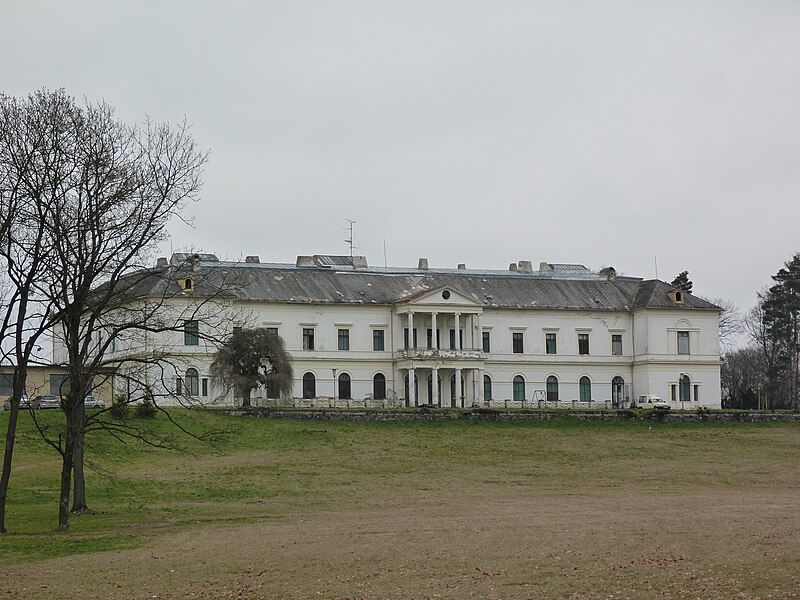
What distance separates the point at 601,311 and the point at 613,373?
3968 millimetres

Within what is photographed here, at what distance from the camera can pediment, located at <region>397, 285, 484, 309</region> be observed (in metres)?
71.3

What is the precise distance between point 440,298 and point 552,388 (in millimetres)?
9595

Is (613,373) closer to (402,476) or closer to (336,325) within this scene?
(336,325)

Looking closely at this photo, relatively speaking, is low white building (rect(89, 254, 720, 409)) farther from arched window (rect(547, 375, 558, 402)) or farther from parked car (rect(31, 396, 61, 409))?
parked car (rect(31, 396, 61, 409))

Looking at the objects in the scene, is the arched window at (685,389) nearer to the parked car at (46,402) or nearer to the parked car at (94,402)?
the parked car at (94,402)

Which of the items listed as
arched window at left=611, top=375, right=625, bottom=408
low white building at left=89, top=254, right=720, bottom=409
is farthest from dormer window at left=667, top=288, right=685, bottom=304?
arched window at left=611, top=375, right=625, bottom=408

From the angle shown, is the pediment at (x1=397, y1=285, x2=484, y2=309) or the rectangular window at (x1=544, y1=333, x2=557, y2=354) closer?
the pediment at (x1=397, y1=285, x2=484, y2=309)

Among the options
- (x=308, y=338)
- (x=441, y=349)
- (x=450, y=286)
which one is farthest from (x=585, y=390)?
(x=308, y=338)

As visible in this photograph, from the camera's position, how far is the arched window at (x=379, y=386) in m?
71.9

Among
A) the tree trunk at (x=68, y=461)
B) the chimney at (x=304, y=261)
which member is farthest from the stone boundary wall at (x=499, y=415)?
the tree trunk at (x=68, y=461)

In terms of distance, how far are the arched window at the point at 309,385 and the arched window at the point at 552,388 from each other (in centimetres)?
1459

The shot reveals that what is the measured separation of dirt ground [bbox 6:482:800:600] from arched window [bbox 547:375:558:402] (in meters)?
44.0

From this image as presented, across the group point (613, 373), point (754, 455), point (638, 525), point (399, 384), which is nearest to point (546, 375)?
point (613, 373)

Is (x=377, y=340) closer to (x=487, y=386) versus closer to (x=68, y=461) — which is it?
(x=487, y=386)
